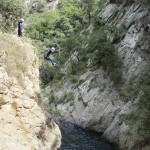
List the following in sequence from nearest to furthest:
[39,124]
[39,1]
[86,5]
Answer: [39,124] < [86,5] < [39,1]

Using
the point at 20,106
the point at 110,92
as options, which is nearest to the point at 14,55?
the point at 20,106

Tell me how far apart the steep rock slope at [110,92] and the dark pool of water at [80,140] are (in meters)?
1.10

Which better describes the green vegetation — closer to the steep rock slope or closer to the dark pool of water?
the steep rock slope

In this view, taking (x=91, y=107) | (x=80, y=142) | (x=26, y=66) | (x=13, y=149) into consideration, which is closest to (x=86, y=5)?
(x=91, y=107)

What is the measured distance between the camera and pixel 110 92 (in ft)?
162

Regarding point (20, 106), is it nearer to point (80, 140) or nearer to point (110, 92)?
point (80, 140)

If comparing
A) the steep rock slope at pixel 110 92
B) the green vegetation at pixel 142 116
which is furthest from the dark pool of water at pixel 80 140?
the green vegetation at pixel 142 116

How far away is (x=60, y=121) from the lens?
49.1 m

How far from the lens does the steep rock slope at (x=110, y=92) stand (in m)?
44.7

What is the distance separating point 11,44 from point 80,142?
1598 centimetres

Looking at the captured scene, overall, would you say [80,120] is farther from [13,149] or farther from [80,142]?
[13,149]

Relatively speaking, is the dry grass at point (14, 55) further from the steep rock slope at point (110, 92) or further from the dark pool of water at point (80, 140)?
the steep rock slope at point (110, 92)

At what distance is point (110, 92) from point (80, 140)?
994cm

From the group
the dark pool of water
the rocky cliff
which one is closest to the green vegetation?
the dark pool of water
